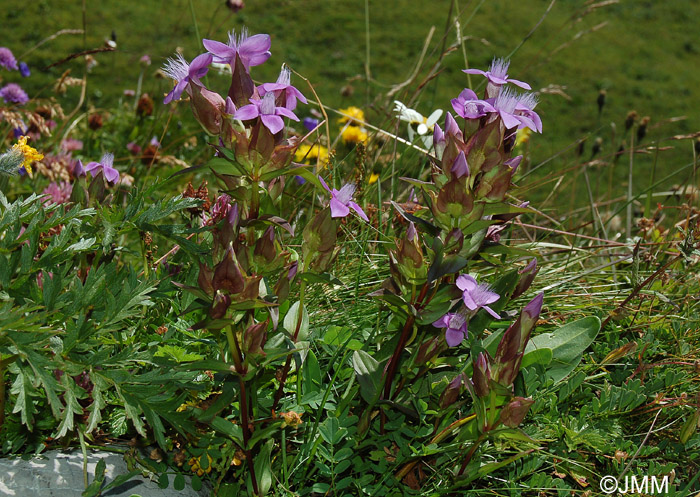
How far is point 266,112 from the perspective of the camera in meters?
1.23

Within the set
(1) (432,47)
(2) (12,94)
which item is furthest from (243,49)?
(1) (432,47)

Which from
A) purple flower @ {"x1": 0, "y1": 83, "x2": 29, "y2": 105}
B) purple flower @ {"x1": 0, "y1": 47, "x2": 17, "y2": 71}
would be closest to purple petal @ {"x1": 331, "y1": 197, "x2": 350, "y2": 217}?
purple flower @ {"x1": 0, "y1": 83, "x2": 29, "y2": 105}

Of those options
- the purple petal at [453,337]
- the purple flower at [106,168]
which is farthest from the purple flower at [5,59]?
the purple petal at [453,337]

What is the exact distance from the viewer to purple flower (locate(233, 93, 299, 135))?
120 cm

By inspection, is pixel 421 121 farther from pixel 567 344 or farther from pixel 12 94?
pixel 12 94

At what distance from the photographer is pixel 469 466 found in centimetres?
150

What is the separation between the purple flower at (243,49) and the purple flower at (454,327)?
66 centimetres

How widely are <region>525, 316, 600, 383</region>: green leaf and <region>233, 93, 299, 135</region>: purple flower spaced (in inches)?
36.7

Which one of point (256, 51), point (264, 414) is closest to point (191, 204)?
point (256, 51)

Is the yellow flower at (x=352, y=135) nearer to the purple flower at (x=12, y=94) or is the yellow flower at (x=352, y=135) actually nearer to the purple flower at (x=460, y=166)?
the purple flower at (x=12, y=94)

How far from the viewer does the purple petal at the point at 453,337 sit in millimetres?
1376

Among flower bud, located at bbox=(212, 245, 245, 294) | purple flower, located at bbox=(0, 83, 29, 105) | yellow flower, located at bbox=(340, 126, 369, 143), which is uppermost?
flower bud, located at bbox=(212, 245, 245, 294)

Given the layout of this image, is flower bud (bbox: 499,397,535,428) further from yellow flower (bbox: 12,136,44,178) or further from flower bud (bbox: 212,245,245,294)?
yellow flower (bbox: 12,136,44,178)

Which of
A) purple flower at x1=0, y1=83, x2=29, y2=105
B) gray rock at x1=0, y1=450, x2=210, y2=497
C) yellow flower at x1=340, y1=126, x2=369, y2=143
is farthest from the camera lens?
yellow flower at x1=340, y1=126, x2=369, y2=143
